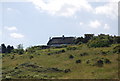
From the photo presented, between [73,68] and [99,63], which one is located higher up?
[99,63]

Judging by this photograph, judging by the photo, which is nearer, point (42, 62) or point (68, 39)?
point (42, 62)

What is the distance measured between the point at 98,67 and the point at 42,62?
13829mm

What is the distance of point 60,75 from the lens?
1570 inches

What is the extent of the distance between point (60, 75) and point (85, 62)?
8841mm

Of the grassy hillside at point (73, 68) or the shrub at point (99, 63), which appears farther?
the shrub at point (99, 63)

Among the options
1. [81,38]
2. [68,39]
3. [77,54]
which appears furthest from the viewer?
[68,39]

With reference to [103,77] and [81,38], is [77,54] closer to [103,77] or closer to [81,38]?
[103,77]

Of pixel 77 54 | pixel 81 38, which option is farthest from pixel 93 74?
pixel 81 38

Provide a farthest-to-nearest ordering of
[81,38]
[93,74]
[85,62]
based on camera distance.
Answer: [81,38] < [85,62] < [93,74]

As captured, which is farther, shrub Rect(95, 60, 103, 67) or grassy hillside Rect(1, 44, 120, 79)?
shrub Rect(95, 60, 103, 67)

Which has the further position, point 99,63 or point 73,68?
point 99,63

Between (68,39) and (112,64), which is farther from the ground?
(68,39)

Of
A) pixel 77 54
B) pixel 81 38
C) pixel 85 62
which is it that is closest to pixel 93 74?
pixel 85 62

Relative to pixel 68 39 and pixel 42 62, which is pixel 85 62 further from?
pixel 68 39
